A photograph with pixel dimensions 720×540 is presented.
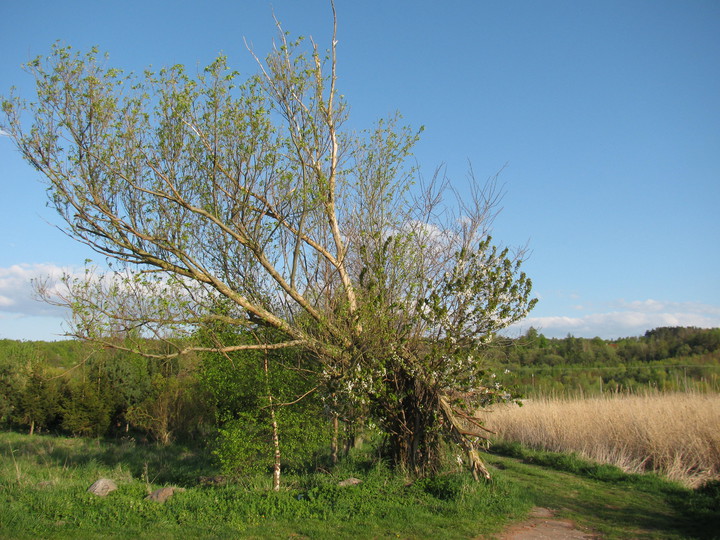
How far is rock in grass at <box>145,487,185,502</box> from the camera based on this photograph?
8.12 meters

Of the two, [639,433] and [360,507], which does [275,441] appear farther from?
[639,433]

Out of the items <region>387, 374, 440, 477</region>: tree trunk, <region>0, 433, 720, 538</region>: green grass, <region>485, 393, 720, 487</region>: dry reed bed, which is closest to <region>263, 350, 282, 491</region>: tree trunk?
<region>0, 433, 720, 538</region>: green grass

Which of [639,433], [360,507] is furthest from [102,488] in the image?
[639,433]

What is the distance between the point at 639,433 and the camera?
1157cm

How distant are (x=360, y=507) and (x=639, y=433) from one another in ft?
23.9

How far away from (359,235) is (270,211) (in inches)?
64.5

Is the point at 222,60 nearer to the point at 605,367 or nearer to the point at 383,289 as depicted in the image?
the point at 383,289

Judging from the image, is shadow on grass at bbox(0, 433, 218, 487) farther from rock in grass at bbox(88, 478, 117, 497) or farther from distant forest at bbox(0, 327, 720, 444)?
rock in grass at bbox(88, 478, 117, 497)

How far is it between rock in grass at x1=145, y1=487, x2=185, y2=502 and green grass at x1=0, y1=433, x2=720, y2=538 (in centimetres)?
18

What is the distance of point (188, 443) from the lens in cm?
1947

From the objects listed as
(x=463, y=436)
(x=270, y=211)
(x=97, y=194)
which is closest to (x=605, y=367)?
(x=463, y=436)

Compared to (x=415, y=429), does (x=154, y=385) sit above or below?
above

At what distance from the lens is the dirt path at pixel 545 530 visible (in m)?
6.43

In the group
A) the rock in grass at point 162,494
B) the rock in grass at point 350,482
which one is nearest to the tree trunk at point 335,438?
the rock in grass at point 350,482
